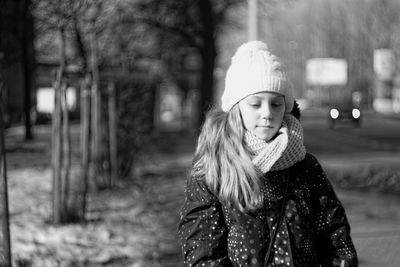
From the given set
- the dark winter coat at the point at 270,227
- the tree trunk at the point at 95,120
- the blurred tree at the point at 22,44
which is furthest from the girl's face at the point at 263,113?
the blurred tree at the point at 22,44

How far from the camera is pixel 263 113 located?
253 centimetres

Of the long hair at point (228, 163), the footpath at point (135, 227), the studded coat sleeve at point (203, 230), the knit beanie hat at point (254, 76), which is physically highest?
the knit beanie hat at point (254, 76)

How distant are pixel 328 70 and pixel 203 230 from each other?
3286 inches

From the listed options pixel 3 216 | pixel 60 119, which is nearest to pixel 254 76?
→ pixel 3 216

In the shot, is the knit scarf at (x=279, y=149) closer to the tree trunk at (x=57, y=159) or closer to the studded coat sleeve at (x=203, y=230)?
the studded coat sleeve at (x=203, y=230)

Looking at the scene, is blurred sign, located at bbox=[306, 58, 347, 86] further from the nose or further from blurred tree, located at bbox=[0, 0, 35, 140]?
the nose

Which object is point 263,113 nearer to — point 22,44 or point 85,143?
point 85,143

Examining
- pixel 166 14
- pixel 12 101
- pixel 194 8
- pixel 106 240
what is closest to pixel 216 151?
pixel 106 240

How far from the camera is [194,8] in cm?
2881

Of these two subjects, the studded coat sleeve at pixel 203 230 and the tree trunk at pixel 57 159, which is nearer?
the studded coat sleeve at pixel 203 230

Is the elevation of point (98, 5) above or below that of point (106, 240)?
above

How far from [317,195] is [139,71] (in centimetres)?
880

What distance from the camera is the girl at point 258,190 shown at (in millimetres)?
2393

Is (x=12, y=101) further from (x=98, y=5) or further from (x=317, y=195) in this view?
(x=317, y=195)
